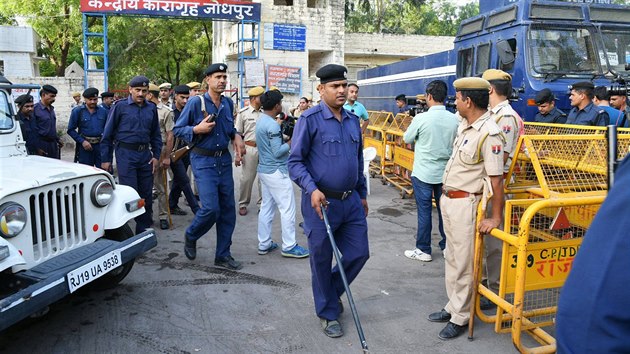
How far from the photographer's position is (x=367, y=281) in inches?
191

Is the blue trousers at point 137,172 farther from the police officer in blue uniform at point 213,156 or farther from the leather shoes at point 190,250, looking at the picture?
the police officer in blue uniform at point 213,156

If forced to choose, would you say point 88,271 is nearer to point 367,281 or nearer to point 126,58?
point 367,281

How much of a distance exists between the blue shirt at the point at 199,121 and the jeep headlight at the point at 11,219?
71.7 inches

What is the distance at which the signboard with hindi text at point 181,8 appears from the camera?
613 inches

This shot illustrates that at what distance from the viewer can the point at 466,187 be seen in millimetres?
3734

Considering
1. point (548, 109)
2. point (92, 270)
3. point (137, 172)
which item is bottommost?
point (92, 270)

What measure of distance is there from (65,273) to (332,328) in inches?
75.3

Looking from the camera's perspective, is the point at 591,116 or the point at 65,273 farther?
the point at 591,116

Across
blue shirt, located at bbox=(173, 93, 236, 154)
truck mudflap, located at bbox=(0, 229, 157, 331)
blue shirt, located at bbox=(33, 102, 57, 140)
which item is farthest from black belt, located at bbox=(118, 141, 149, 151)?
blue shirt, located at bbox=(33, 102, 57, 140)

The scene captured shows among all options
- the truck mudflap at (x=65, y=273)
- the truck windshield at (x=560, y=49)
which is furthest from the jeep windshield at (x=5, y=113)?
the truck windshield at (x=560, y=49)

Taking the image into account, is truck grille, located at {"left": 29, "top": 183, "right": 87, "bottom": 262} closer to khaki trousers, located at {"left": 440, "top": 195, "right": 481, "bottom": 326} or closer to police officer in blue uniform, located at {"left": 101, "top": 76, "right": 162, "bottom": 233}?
police officer in blue uniform, located at {"left": 101, "top": 76, "right": 162, "bottom": 233}

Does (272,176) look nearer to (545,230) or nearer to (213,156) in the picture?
(213,156)

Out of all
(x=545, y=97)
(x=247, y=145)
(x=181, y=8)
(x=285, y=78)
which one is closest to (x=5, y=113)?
(x=247, y=145)

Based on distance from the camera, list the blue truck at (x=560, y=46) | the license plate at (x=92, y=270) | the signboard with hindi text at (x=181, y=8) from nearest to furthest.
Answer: the license plate at (x=92, y=270) → the blue truck at (x=560, y=46) → the signboard with hindi text at (x=181, y=8)
